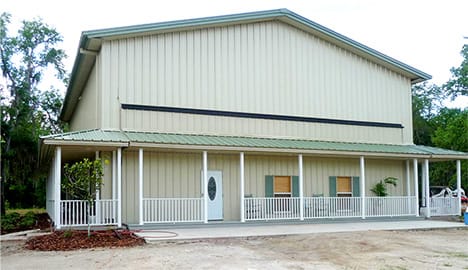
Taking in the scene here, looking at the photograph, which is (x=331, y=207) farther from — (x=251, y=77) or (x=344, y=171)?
(x=251, y=77)

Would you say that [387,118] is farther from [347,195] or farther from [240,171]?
[240,171]

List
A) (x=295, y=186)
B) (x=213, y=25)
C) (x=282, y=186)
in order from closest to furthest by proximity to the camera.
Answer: (x=213, y=25) → (x=282, y=186) → (x=295, y=186)

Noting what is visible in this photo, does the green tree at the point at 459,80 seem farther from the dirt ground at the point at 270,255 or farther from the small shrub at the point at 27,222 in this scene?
the small shrub at the point at 27,222

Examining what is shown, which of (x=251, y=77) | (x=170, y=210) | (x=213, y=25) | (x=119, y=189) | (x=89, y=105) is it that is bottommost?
(x=170, y=210)

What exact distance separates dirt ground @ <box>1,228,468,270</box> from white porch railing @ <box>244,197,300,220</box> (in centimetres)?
368

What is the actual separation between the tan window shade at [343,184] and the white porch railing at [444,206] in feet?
12.3

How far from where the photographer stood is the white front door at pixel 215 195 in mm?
18125

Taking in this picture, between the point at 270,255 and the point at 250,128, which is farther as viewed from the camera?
the point at 250,128

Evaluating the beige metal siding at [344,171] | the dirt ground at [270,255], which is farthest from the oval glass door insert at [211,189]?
the dirt ground at [270,255]

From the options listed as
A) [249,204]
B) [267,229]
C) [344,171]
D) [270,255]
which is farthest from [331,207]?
[270,255]

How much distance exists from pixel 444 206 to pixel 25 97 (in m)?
23.1

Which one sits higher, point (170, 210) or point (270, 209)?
point (170, 210)

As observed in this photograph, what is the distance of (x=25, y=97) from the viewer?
97.3 ft

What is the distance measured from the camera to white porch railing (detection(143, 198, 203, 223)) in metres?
16.4
